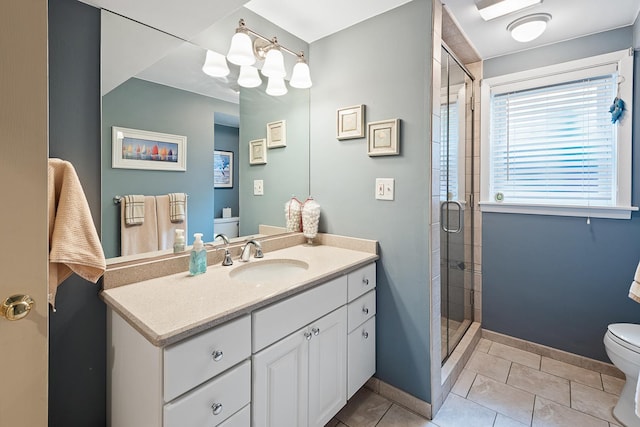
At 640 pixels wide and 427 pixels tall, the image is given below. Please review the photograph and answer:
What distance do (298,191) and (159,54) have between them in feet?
3.55

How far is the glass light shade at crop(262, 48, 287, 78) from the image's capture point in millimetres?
1738

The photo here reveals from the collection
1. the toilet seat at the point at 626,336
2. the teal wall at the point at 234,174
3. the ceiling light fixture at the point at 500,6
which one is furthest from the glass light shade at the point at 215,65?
the toilet seat at the point at 626,336

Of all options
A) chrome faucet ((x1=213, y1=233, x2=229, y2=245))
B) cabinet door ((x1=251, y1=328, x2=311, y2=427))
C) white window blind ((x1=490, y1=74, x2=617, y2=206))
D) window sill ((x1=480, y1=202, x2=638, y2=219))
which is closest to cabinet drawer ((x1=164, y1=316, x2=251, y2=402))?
cabinet door ((x1=251, y1=328, x2=311, y2=427))

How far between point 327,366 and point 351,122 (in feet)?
4.46

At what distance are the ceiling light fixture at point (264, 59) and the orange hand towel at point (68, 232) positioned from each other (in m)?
0.98

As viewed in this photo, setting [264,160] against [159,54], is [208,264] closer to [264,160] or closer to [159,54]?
[264,160]

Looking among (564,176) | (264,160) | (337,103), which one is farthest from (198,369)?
(564,176)

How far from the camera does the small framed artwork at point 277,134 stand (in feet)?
6.45

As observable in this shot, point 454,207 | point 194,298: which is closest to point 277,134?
point 194,298

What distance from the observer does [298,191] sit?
→ 2084 millimetres

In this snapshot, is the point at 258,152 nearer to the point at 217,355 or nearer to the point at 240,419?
the point at 217,355

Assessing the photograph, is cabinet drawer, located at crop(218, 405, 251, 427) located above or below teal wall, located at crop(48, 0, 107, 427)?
below

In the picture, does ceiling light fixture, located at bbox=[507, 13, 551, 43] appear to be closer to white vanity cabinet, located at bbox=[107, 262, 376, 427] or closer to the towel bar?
white vanity cabinet, located at bbox=[107, 262, 376, 427]

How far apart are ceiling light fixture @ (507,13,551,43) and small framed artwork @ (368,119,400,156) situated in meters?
0.99
